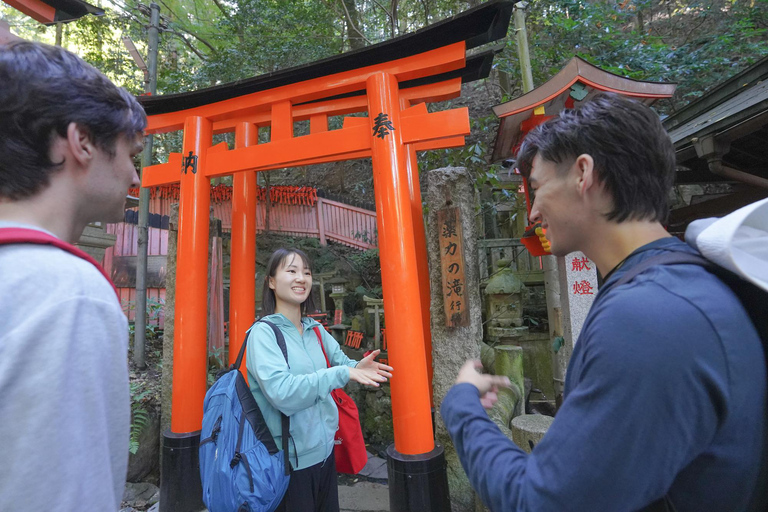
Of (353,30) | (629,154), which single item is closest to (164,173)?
(629,154)

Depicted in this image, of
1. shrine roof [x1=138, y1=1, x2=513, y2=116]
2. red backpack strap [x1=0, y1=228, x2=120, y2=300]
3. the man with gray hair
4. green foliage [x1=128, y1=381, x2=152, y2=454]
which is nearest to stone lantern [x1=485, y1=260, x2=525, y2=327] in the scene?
shrine roof [x1=138, y1=1, x2=513, y2=116]

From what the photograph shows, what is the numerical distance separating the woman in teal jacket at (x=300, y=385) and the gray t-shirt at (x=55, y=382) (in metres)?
1.26

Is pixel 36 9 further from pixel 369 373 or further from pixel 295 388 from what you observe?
pixel 369 373

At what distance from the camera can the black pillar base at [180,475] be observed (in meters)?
3.63

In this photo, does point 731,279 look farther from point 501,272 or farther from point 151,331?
point 151,331

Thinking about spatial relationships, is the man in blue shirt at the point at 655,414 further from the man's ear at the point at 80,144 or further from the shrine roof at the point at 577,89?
the shrine roof at the point at 577,89

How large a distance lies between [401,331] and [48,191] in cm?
254

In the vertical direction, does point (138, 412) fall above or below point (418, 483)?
Answer: above

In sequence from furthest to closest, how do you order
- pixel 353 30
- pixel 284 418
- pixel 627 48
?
pixel 353 30
pixel 627 48
pixel 284 418

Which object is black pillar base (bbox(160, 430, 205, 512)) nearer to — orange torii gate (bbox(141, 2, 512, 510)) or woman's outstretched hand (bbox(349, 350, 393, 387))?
orange torii gate (bbox(141, 2, 512, 510))

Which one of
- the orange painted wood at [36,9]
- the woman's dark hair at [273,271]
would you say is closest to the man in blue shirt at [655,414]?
the woman's dark hair at [273,271]

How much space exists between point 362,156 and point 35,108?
2916 millimetres

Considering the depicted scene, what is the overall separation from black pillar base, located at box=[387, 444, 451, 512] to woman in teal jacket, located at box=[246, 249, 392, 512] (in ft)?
2.39

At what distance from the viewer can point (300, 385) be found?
1.96 meters
